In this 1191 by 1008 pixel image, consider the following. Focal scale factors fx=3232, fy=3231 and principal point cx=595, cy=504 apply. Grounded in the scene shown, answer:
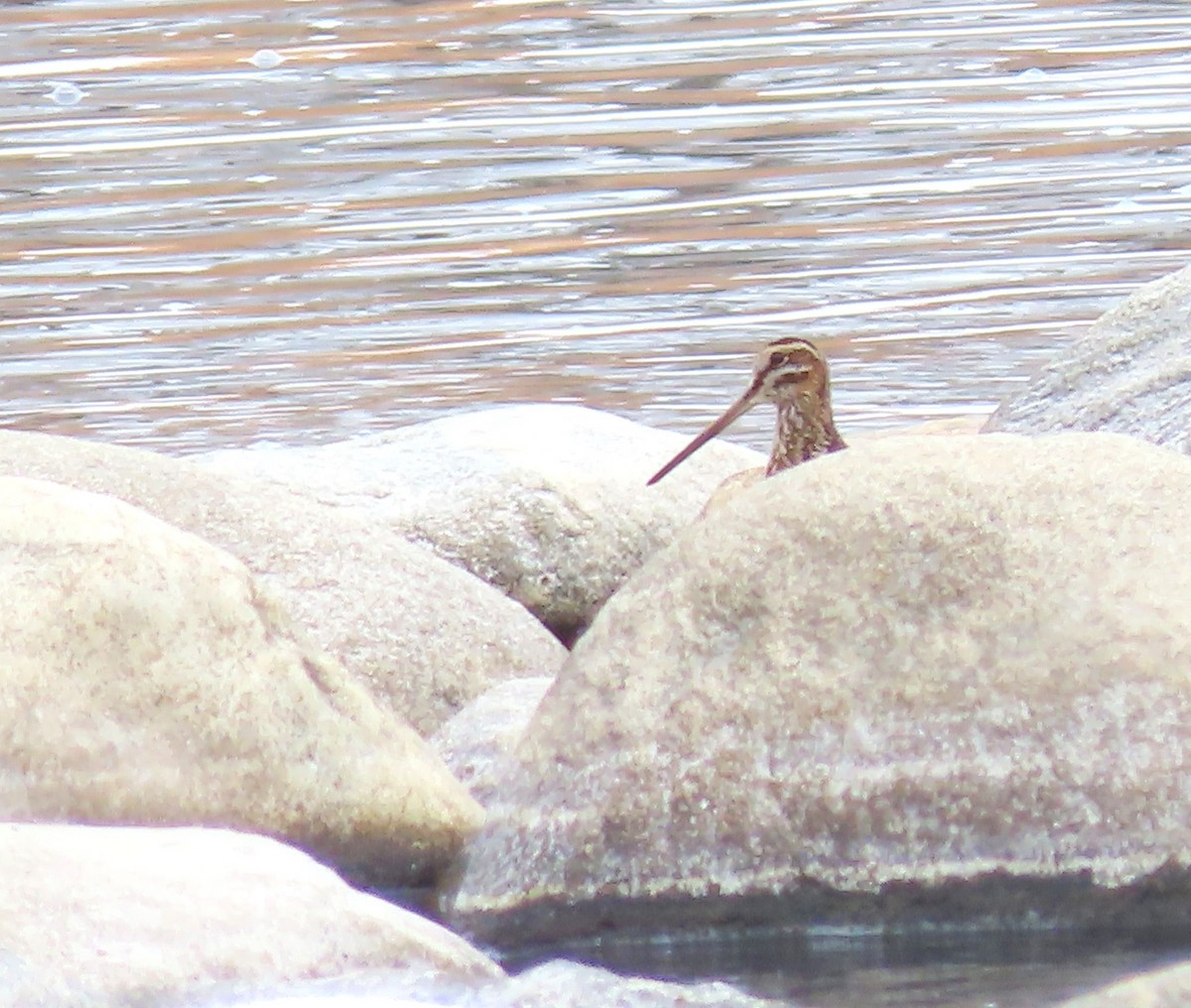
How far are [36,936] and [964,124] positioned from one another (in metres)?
10.00

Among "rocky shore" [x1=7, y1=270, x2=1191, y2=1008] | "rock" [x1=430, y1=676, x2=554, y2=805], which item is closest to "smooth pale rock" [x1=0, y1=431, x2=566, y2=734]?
"rock" [x1=430, y1=676, x2=554, y2=805]

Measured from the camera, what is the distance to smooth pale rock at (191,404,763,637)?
8320mm

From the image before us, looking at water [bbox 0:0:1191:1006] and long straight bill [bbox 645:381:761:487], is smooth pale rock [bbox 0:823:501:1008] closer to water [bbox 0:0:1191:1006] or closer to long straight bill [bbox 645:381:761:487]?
long straight bill [bbox 645:381:761:487]

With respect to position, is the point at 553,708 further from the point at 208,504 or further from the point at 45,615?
the point at 208,504

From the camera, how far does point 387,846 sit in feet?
20.2

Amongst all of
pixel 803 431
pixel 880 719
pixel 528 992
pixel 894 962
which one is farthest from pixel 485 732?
pixel 803 431

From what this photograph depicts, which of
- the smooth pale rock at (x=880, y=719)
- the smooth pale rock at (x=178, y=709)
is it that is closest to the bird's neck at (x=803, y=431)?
the smooth pale rock at (x=880, y=719)

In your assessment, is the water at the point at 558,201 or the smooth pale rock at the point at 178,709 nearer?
the smooth pale rock at the point at 178,709

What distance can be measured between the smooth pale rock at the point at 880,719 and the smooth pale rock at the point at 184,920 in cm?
67

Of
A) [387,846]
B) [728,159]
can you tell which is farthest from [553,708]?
[728,159]

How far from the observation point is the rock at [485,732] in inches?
257

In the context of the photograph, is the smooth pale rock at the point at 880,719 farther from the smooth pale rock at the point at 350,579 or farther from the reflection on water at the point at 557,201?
the reflection on water at the point at 557,201

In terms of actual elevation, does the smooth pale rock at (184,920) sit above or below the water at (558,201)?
above

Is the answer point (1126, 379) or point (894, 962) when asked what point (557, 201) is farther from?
point (894, 962)
